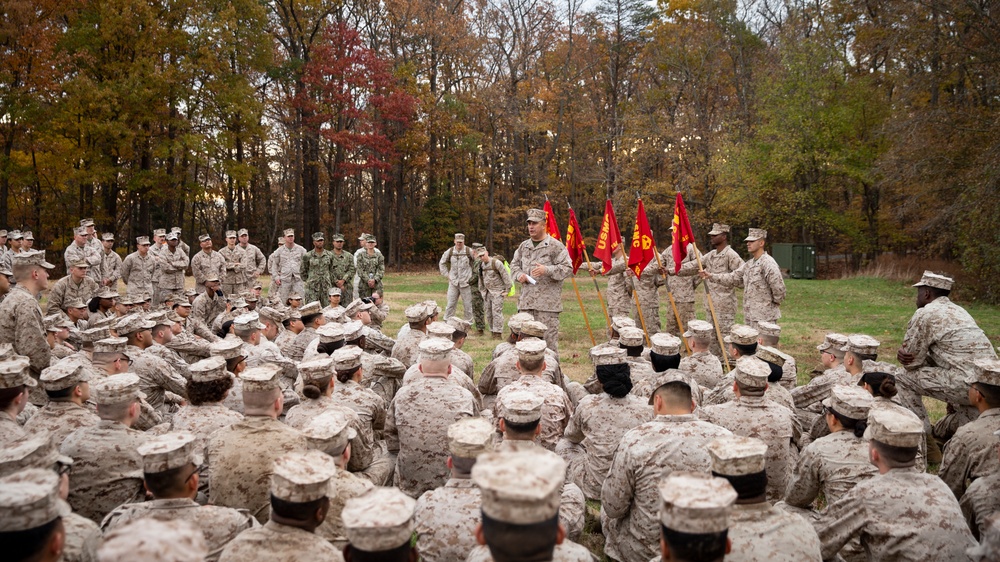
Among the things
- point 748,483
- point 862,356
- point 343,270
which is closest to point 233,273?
point 343,270

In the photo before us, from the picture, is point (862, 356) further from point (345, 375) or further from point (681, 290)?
point (681, 290)

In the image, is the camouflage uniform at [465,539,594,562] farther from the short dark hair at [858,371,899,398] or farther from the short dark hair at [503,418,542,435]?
the short dark hair at [858,371,899,398]

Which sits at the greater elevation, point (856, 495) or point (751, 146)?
point (751, 146)

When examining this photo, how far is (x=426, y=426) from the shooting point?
4.61 meters

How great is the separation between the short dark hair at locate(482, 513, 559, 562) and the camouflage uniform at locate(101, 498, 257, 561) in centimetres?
151

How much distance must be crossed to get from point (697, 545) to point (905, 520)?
1.59 metres

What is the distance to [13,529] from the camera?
2232mm

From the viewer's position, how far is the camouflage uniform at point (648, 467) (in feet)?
11.9

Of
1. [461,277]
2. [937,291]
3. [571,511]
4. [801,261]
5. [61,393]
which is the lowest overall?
[571,511]

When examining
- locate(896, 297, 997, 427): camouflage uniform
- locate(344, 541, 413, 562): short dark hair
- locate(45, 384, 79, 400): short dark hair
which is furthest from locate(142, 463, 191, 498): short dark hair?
locate(896, 297, 997, 427): camouflage uniform

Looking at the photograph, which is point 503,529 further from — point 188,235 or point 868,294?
point 188,235

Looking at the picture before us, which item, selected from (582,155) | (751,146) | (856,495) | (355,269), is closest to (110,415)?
(856,495)

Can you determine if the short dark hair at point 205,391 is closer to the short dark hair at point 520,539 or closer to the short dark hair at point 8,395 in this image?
the short dark hair at point 8,395

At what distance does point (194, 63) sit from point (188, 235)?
56.2ft
